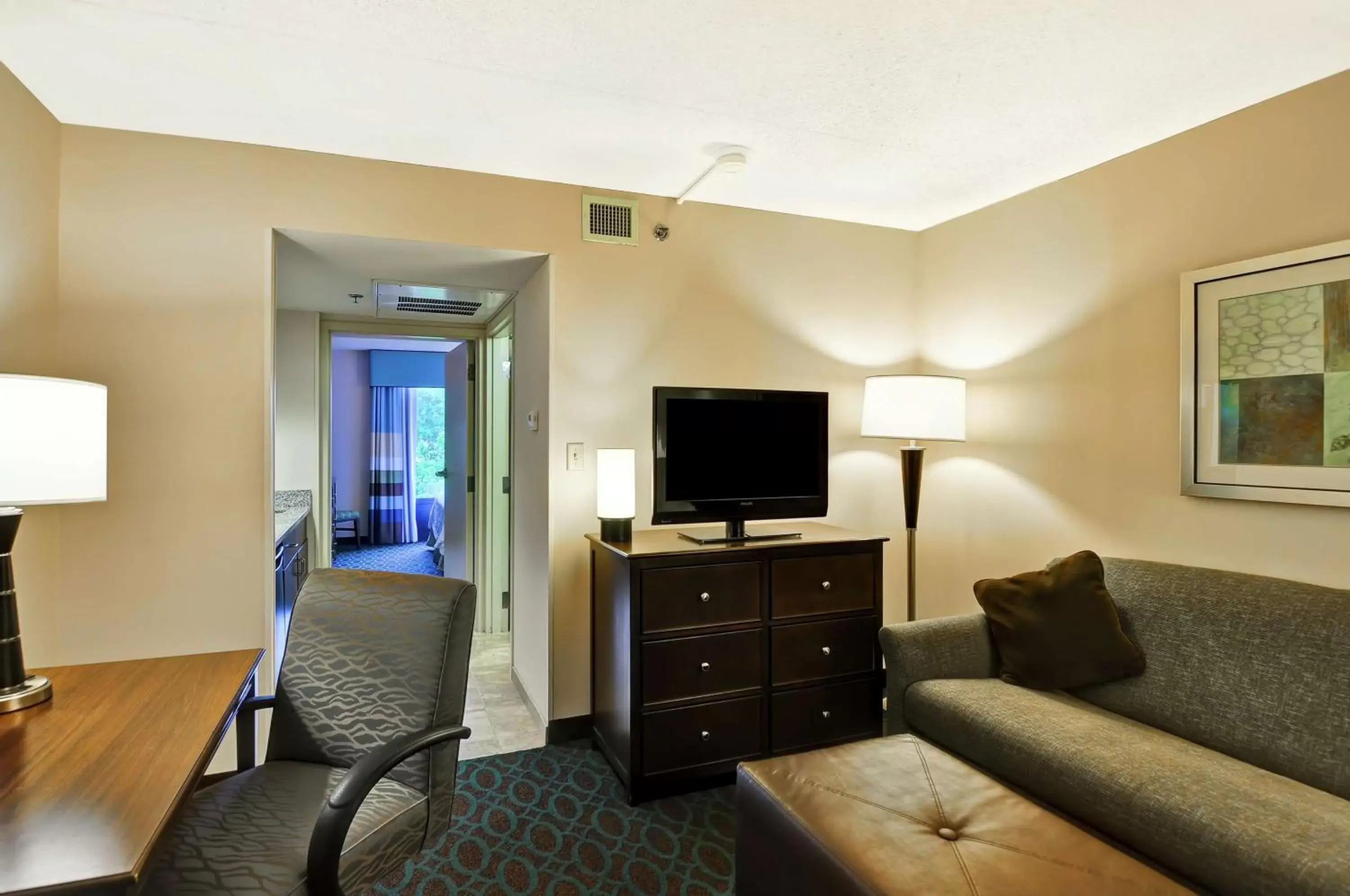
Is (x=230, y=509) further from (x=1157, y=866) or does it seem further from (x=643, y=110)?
(x=1157, y=866)

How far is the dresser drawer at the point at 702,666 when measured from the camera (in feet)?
8.31

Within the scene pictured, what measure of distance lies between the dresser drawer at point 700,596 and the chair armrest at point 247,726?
1205 millimetres

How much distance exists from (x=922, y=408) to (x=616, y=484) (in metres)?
1.41

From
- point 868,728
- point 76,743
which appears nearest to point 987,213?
point 868,728

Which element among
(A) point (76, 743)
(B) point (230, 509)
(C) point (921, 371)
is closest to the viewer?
(A) point (76, 743)

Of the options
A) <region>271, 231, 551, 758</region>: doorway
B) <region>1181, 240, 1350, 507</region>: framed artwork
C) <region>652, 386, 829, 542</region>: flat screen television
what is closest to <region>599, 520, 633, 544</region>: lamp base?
<region>652, 386, 829, 542</region>: flat screen television

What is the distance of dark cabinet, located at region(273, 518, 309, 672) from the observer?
3141 millimetres

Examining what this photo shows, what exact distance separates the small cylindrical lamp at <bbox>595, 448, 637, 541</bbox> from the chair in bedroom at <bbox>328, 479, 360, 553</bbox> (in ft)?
20.9

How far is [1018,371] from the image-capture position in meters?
3.14

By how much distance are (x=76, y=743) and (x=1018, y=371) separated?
134 inches

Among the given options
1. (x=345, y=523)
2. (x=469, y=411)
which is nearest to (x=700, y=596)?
(x=469, y=411)

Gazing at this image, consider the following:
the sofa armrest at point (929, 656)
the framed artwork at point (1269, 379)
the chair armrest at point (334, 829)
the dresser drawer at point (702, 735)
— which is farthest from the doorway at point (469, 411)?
the framed artwork at point (1269, 379)

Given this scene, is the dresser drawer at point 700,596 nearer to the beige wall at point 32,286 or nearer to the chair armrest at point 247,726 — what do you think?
the chair armrest at point 247,726

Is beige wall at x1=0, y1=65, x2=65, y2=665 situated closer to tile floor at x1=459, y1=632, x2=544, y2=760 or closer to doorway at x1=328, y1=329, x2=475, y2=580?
tile floor at x1=459, y1=632, x2=544, y2=760
